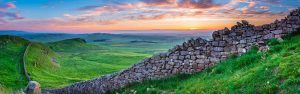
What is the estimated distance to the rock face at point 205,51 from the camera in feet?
51.4

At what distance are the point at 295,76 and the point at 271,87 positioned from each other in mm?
722

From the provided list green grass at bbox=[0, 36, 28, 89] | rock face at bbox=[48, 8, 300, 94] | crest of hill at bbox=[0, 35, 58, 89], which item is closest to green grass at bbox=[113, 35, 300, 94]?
rock face at bbox=[48, 8, 300, 94]

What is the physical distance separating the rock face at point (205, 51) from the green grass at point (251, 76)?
0.52 metres

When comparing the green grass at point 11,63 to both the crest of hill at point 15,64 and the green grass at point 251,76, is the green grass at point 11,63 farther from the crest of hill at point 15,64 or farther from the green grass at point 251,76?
the green grass at point 251,76

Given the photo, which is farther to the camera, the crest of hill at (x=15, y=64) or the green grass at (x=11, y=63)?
the crest of hill at (x=15, y=64)

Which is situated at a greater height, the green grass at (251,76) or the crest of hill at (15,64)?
the green grass at (251,76)

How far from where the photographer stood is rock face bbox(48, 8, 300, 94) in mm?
15664

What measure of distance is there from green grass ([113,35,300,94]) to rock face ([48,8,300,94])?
52cm

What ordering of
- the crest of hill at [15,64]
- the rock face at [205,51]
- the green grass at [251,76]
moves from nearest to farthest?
the green grass at [251,76] → the rock face at [205,51] → the crest of hill at [15,64]

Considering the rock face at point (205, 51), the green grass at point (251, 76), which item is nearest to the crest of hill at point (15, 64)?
the rock face at point (205, 51)

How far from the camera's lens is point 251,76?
11602mm

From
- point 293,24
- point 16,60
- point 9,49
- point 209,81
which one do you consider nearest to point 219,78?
point 209,81

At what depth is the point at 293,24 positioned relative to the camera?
15.5 m

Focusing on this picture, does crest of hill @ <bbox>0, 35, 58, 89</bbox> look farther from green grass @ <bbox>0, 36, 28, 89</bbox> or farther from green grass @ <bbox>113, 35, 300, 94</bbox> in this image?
green grass @ <bbox>113, 35, 300, 94</bbox>
